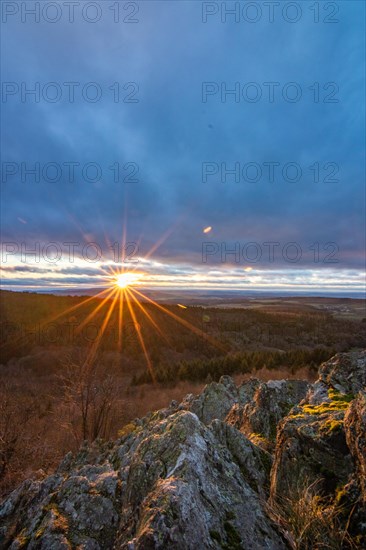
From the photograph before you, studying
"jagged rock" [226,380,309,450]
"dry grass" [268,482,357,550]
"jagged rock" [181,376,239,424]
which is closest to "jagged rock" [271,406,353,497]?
"dry grass" [268,482,357,550]

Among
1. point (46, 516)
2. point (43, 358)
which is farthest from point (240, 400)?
point (43, 358)

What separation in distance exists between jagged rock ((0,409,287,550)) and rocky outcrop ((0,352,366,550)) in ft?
0.07

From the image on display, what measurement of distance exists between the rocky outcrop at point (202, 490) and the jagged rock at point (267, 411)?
2.83 metres

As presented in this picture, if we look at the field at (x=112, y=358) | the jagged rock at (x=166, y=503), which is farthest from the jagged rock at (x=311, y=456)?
the field at (x=112, y=358)

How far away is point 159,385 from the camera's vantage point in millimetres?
58188

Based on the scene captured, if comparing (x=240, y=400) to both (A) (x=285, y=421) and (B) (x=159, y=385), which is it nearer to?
(A) (x=285, y=421)

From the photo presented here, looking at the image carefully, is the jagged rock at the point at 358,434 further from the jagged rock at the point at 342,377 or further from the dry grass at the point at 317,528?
the jagged rock at the point at 342,377

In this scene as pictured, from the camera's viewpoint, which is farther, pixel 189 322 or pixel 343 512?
pixel 189 322

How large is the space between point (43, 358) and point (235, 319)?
83.6 metres

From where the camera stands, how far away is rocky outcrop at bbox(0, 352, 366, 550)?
5383mm

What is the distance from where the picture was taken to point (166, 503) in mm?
Answer: 5473

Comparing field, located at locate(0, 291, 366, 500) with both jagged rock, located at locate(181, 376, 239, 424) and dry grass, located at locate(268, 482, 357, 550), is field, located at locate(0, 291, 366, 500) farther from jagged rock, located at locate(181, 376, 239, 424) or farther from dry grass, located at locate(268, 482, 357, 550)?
dry grass, located at locate(268, 482, 357, 550)

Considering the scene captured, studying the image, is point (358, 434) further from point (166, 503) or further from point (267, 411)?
point (267, 411)

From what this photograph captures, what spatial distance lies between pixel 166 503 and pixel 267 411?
813cm
